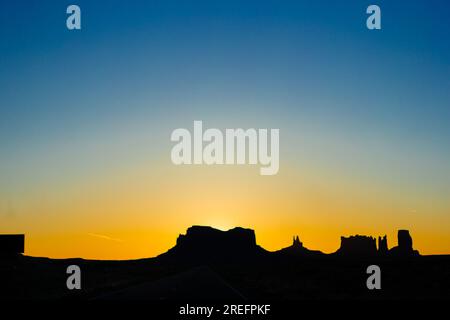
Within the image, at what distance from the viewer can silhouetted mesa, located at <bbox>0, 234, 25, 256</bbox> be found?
72.9 meters

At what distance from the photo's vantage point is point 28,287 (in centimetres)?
8131

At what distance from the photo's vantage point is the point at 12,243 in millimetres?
73688

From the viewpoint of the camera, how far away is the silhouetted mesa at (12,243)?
239 feet
